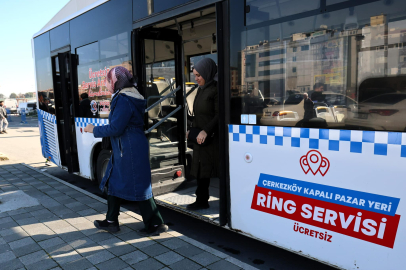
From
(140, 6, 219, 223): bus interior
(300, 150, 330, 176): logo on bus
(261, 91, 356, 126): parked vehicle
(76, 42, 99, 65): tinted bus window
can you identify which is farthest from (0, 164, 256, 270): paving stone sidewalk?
(76, 42, 99, 65): tinted bus window

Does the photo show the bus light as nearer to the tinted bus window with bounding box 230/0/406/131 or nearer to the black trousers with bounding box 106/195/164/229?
the tinted bus window with bounding box 230/0/406/131

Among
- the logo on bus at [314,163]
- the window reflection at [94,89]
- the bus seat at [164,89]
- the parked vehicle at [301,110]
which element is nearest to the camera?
the parked vehicle at [301,110]

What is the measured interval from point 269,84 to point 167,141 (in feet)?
7.69

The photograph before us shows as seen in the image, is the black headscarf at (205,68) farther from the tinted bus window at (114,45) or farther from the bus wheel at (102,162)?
the bus wheel at (102,162)

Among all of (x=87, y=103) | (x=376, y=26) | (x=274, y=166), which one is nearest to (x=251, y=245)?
(x=274, y=166)

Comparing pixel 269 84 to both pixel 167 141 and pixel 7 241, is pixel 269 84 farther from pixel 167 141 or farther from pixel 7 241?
pixel 7 241

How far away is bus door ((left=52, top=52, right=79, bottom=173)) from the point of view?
5395 millimetres

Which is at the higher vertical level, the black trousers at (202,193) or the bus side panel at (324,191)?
the bus side panel at (324,191)

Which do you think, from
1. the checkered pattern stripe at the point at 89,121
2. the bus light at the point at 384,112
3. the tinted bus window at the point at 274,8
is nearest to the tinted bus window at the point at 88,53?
the checkered pattern stripe at the point at 89,121

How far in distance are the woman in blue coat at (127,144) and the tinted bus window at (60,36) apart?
2804mm

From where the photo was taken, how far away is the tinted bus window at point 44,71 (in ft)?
20.1

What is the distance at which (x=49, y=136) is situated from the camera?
21.5ft

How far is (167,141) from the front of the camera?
15.3 feet

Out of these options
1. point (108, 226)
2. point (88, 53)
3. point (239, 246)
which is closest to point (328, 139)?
point (239, 246)
